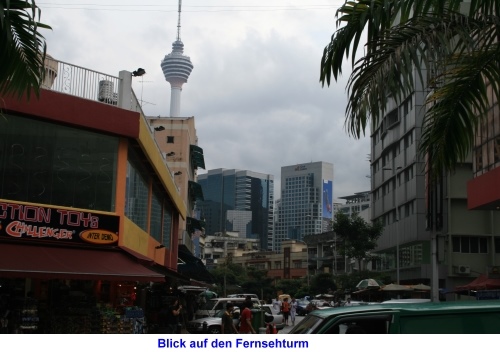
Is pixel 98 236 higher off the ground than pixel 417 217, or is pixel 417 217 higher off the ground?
pixel 417 217

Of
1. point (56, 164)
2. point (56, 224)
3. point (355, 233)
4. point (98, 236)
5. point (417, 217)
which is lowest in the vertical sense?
point (98, 236)

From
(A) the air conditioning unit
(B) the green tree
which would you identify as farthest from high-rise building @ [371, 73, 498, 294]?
(B) the green tree

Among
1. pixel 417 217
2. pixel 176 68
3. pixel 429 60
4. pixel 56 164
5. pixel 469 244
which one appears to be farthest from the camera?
pixel 176 68

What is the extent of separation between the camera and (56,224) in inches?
719

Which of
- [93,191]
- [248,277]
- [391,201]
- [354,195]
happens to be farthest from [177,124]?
[354,195]

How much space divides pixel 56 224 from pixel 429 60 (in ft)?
42.6

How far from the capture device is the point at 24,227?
17531 mm

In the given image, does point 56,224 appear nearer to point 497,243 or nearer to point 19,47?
point 19,47

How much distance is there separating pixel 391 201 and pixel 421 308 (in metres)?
62.8

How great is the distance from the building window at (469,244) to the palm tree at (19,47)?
2002 inches

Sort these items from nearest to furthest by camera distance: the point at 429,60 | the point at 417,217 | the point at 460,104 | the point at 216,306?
the point at 429,60 < the point at 460,104 < the point at 216,306 < the point at 417,217

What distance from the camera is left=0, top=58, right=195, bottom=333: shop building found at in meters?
17.3

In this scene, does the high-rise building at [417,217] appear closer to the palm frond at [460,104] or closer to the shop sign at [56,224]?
the shop sign at [56,224]

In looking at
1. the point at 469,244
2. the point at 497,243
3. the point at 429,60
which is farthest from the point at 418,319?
the point at 497,243
